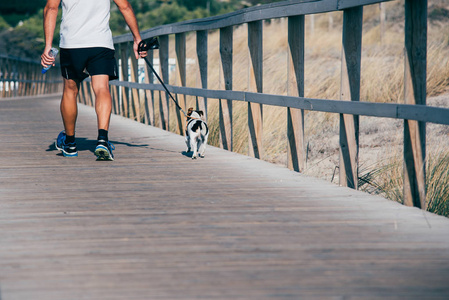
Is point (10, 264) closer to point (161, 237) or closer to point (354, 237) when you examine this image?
point (161, 237)

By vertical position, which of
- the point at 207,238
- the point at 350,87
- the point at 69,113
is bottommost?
the point at 207,238

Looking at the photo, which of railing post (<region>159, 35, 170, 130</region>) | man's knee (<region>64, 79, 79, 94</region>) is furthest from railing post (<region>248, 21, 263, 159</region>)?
railing post (<region>159, 35, 170, 130</region>)

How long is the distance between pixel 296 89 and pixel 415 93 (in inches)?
84.0

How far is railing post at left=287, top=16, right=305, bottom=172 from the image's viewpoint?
698cm

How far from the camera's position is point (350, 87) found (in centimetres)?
596

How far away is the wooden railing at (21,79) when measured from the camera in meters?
33.5

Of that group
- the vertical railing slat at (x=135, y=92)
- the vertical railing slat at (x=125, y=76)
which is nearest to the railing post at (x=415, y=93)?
the vertical railing slat at (x=135, y=92)

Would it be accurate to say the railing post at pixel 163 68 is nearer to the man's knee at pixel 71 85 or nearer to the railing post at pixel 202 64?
the railing post at pixel 202 64

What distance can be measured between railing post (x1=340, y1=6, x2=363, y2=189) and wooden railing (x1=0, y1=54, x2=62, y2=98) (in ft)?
93.3

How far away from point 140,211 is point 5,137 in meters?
5.93

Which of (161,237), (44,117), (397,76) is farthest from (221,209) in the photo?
(44,117)

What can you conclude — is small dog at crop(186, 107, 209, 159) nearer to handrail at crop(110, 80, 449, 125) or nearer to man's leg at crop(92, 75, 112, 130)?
handrail at crop(110, 80, 449, 125)

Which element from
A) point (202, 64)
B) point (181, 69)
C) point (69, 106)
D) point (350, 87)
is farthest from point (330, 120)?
point (350, 87)

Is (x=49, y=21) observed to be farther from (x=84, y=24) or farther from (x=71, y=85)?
(x=71, y=85)
